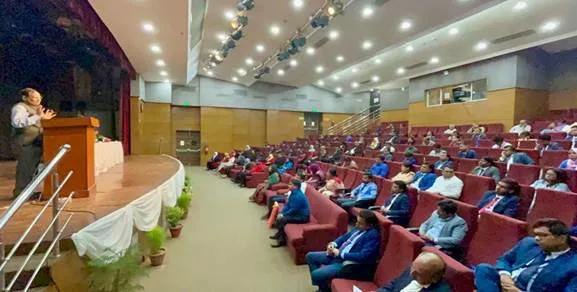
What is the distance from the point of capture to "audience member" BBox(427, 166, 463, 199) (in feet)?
15.4

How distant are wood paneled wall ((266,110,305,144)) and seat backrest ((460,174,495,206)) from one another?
1395 centimetres

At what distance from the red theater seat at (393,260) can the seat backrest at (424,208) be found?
3.89 feet

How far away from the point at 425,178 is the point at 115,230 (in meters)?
4.33

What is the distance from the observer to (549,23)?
837cm

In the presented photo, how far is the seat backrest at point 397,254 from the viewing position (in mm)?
2531

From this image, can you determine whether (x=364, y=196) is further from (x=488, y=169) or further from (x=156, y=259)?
(x=156, y=259)

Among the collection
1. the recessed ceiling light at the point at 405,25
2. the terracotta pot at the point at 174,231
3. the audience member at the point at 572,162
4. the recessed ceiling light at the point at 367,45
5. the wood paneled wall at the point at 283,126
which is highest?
the recessed ceiling light at the point at 405,25

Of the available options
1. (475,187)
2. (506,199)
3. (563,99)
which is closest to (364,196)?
(475,187)

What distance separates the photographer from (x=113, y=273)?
248cm

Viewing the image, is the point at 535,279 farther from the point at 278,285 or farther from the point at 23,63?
the point at 23,63

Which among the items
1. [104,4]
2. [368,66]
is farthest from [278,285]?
[368,66]

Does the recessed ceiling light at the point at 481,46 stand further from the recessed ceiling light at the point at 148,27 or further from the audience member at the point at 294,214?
the recessed ceiling light at the point at 148,27

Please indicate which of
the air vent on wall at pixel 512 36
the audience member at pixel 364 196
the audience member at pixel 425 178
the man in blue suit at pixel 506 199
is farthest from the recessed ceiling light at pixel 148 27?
the air vent on wall at pixel 512 36

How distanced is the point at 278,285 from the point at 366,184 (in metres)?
2.55
